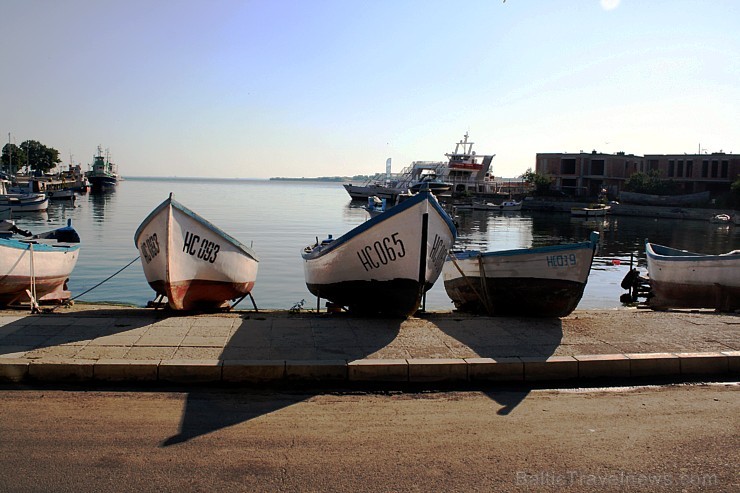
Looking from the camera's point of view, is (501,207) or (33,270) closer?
(33,270)

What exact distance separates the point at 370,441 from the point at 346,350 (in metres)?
2.34

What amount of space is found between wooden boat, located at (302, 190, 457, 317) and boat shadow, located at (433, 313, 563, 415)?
28.6 inches

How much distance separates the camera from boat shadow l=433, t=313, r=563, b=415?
6.63 m

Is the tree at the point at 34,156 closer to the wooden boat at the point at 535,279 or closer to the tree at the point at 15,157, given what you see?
the tree at the point at 15,157

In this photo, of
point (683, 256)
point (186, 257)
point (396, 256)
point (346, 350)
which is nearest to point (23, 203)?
point (186, 257)

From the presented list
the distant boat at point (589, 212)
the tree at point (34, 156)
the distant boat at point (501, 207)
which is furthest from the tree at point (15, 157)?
the distant boat at point (589, 212)

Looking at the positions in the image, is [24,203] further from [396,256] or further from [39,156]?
[39,156]

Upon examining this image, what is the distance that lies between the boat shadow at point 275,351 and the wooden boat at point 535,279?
2444 millimetres

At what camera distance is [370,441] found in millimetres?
5129

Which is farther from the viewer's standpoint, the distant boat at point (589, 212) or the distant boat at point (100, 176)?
the distant boat at point (100, 176)

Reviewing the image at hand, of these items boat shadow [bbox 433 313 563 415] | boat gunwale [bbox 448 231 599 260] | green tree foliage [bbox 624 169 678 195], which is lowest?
boat shadow [bbox 433 313 563 415]

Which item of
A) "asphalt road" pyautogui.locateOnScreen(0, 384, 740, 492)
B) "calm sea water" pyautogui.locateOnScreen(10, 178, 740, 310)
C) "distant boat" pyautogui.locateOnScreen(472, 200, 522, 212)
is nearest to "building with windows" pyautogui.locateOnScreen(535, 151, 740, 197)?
"distant boat" pyautogui.locateOnScreen(472, 200, 522, 212)

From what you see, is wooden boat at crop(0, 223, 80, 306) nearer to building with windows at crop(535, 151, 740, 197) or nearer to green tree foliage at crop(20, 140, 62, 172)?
building with windows at crop(535, 151, 740, 197)

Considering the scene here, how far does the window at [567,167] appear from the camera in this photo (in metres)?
93.2
